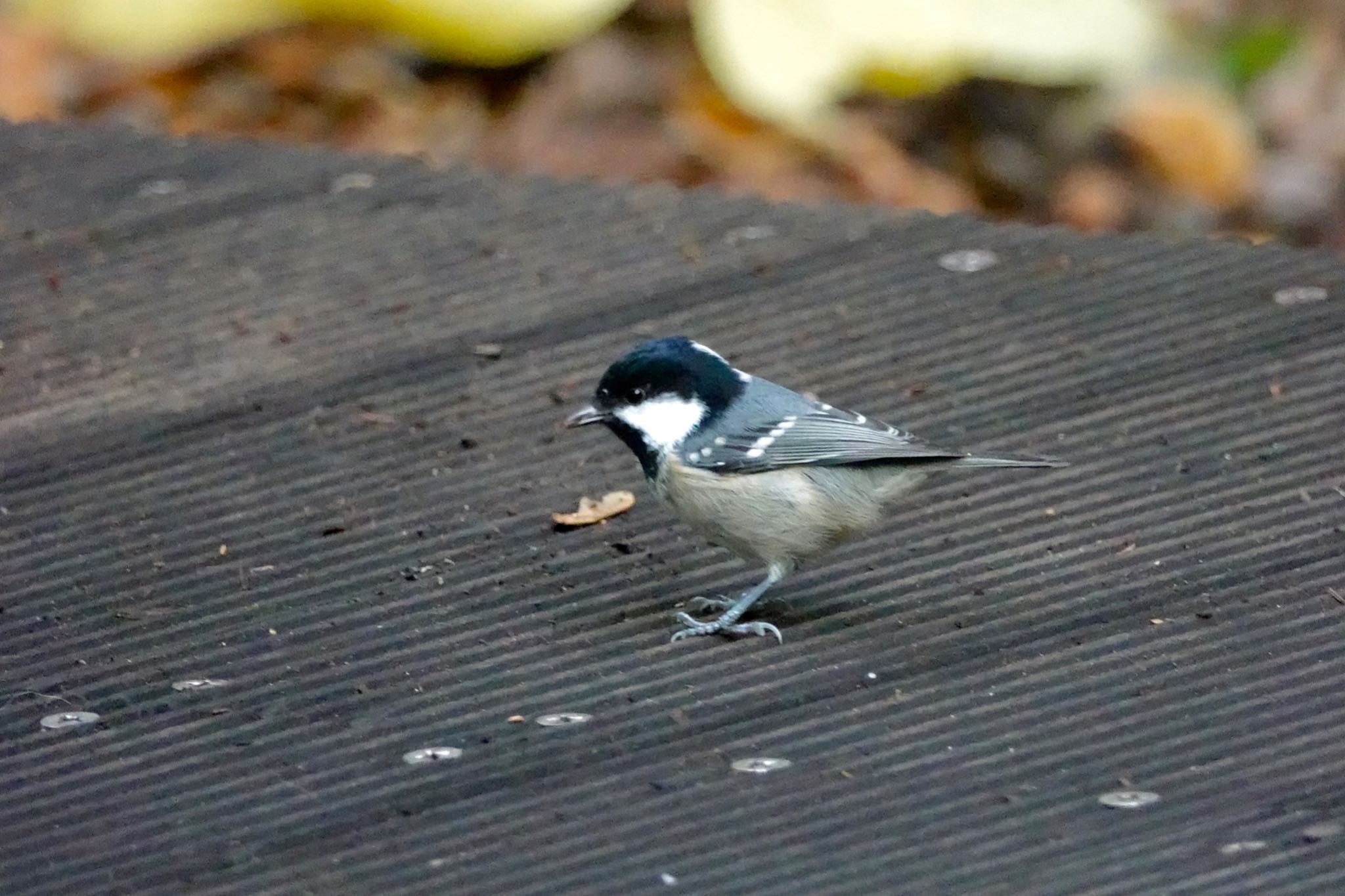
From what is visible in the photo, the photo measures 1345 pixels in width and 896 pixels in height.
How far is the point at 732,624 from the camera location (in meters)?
3.40

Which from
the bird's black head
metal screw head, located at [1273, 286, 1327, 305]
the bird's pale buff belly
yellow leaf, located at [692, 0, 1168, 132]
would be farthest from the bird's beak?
yellow leaf, located at [692, 0, 1168, 132]

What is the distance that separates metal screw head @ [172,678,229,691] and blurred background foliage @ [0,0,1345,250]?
391 centimetres

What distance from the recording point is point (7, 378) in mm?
4328

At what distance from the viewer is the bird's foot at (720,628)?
334 centimetres

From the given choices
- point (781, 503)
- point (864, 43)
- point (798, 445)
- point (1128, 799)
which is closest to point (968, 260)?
point (798, 445)

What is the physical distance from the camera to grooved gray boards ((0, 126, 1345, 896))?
2695 mm

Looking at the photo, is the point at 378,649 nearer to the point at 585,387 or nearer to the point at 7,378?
the point at 585,387

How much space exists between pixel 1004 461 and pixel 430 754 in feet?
3.95

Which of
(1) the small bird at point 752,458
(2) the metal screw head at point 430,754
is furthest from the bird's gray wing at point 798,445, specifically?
(2) the metal screw head at point 430,754

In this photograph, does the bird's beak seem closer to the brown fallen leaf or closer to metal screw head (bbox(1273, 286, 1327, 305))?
the brown fallen leaf

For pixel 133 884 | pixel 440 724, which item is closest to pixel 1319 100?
pixel 440 724

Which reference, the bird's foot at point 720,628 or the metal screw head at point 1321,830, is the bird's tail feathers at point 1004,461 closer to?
the bird's foot at point 720,628

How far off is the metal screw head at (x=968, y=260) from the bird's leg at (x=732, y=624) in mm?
1364

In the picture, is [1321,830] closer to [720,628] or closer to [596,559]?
[720,628]
